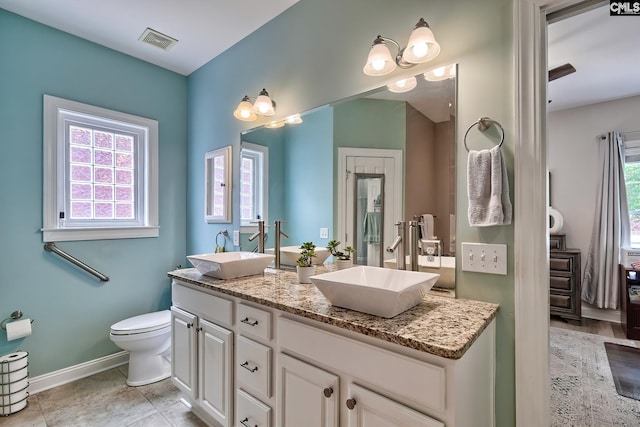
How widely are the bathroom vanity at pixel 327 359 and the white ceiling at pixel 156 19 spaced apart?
1.81 metres

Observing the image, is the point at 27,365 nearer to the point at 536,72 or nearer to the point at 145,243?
the point at 145,243

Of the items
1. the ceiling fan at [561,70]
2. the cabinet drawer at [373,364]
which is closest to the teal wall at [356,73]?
the cabinet drawer at [373,364]

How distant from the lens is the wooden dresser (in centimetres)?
345

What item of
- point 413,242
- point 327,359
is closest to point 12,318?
point 327,359

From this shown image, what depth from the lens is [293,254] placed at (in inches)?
79.8

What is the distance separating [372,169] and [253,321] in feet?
3.28

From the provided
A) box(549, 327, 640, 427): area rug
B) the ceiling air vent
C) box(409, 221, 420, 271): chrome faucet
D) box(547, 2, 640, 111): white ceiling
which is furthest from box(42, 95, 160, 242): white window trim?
box(549, 327, 640, 427): area rug

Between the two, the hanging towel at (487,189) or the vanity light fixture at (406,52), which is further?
the vanity light fixture at (406,52)

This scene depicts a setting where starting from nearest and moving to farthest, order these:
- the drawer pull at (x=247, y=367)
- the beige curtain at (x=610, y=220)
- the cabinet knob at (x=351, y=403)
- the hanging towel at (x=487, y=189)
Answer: the cabinet knob at (x=351, y=403)
the hanging towel at (x=487, y=189)
the drawer pull at (x=247, y=367)
the beige curtain at (x=610, y=220)

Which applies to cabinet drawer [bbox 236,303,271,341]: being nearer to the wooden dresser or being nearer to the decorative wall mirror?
the decorative wall mirror

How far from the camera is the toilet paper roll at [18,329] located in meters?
2.01

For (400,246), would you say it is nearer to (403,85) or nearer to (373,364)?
(373,364)

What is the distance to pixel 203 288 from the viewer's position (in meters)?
1.73

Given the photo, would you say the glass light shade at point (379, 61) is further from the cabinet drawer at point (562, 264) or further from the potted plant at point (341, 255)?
the cabinet drawer at point (562, 264)
